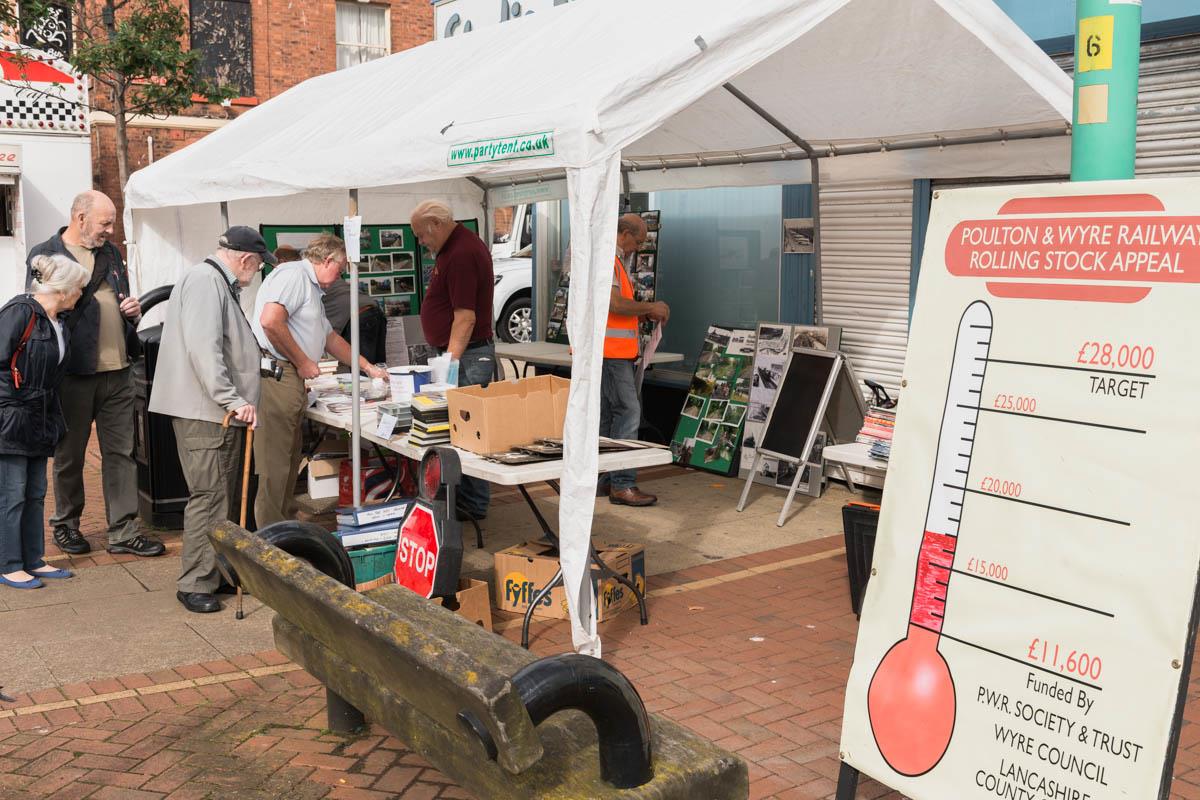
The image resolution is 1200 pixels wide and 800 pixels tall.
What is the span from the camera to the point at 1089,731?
106 inches

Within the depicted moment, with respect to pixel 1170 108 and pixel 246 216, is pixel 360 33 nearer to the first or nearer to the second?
pixel 246 216

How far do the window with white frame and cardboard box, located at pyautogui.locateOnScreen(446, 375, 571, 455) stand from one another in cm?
1961

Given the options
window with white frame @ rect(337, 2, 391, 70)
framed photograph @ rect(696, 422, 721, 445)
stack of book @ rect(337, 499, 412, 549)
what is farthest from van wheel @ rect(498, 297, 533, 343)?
stack of book @ rect(337, 499, 412, 549)

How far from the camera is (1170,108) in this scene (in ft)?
22.1

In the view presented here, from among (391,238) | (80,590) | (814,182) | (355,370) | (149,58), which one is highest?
(149,58)

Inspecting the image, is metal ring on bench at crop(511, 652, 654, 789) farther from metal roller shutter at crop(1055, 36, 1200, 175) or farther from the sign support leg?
metal roller shutter at crop(1055, 36, 1200, 175)

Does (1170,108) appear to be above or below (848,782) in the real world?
above

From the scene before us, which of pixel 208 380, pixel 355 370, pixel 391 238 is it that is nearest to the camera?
pixel 208 380

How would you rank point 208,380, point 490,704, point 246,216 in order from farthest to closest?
point 246,216
point 208,380
point 490,704

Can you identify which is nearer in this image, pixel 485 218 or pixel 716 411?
pixel 716 411

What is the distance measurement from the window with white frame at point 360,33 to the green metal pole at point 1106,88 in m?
22.2

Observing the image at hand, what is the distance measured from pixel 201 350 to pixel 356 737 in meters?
2.16

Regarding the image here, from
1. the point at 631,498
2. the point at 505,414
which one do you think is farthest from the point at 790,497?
the point at 505,414

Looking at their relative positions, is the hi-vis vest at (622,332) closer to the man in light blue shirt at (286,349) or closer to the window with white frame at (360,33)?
the man in light blue shirt at (286,349)
